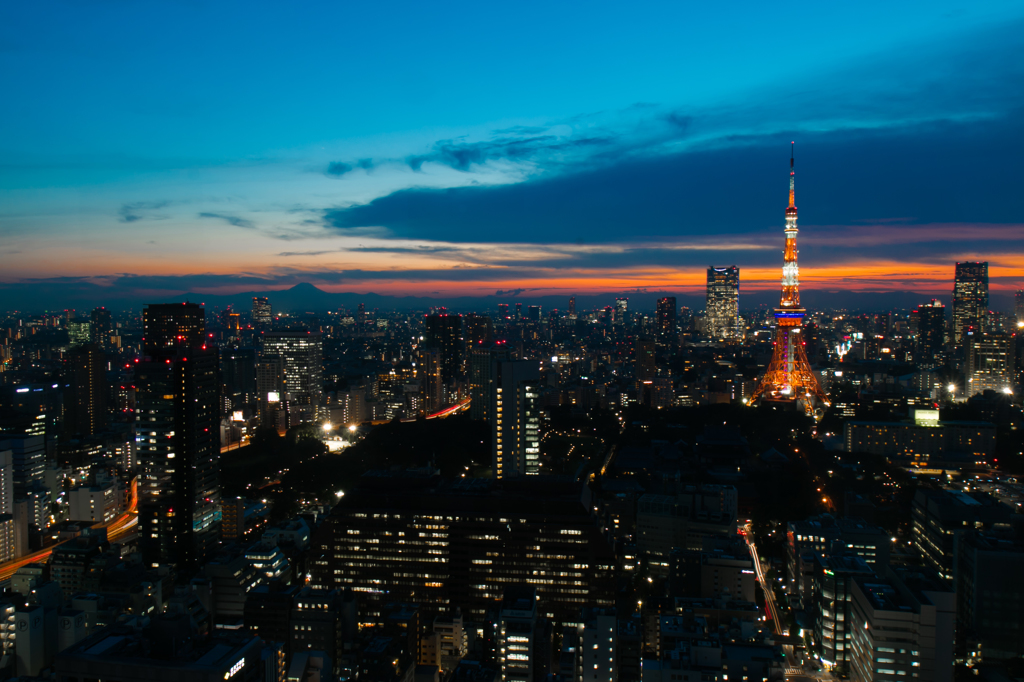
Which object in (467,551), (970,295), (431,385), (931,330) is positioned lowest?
(467,551)

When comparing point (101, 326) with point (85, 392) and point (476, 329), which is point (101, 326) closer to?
point (85, 392)

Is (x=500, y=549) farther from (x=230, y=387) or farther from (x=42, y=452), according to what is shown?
(x=230, y=387)

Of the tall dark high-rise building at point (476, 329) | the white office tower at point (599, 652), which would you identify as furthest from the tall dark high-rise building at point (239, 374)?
the white office tower at point (599, 652)

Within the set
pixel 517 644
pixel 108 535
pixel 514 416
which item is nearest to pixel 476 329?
pixel 514 416

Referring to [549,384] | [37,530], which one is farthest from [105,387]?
[549,384]

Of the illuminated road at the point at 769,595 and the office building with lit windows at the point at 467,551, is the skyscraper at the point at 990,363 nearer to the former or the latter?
the illuminated road at the point at 769,595

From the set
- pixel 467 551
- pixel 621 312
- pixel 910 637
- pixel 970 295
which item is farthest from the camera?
pixel 621 312

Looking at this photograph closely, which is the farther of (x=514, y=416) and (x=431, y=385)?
(x=431, y=385)
